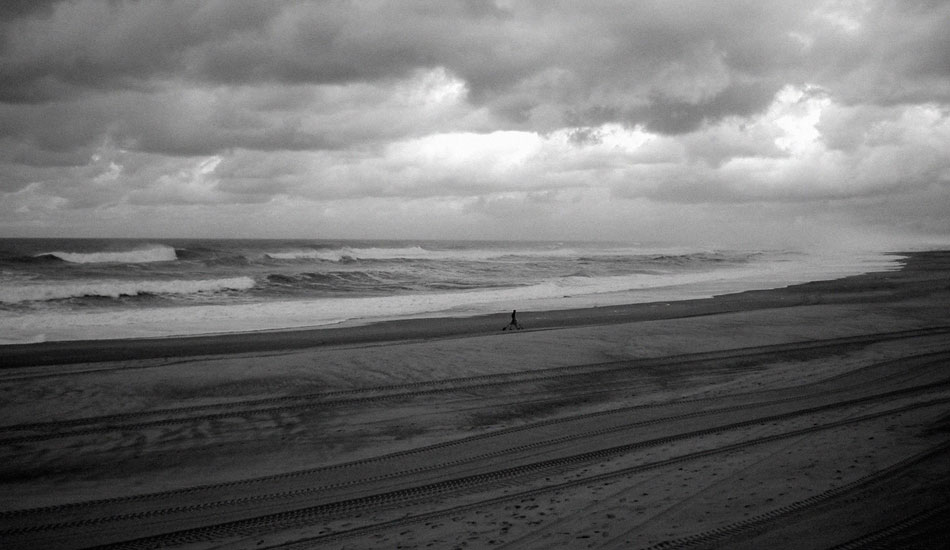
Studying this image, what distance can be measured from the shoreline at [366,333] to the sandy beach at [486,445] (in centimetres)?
30

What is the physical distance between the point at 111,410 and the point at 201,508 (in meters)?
4.42

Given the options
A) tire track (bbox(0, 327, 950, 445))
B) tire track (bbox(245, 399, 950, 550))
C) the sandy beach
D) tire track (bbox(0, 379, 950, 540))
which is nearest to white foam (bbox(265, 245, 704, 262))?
the sandy beach

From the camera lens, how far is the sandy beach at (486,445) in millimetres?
5461

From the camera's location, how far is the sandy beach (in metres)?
5.46

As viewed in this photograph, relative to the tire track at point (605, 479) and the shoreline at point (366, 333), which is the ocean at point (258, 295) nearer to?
the shoreline at point (366, 333)

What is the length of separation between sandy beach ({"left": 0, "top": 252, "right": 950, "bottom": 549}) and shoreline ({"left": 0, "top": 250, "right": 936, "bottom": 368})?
0.30 meters

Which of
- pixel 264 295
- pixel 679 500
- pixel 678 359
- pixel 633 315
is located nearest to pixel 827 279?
pixel 633 315

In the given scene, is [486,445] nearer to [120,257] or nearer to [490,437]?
[490,437]

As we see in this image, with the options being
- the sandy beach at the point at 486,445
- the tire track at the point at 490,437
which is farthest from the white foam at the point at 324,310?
the tire track at the point at 490,437

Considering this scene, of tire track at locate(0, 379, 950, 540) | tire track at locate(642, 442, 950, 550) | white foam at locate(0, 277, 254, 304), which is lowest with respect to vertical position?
tire track at locate(0, 379, 950, 540)

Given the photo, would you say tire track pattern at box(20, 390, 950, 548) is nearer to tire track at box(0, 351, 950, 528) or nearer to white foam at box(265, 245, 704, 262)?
tire track at box(0, 351, 950, 528)

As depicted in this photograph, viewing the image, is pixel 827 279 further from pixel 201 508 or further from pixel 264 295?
pixel 201 508

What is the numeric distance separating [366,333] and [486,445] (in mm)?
10774

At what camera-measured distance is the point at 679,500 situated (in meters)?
5.77
